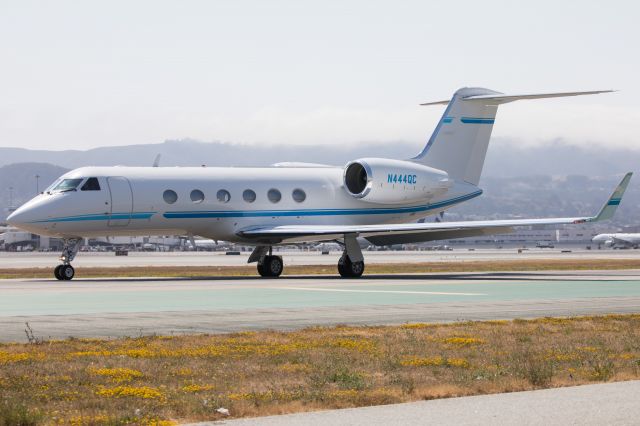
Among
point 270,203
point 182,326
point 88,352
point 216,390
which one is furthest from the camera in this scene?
point 270,203

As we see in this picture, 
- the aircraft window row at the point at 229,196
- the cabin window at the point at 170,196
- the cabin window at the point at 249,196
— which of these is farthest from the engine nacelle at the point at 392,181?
the cabin window at the point at 170,196

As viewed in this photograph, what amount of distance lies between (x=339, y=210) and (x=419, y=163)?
16.5 feet

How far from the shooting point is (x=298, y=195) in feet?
151

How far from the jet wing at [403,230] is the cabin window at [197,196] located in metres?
2.31

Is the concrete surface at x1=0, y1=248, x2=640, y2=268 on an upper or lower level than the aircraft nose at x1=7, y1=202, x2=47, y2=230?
lower

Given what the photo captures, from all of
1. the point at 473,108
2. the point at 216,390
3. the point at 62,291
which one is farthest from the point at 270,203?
the point at 216,390

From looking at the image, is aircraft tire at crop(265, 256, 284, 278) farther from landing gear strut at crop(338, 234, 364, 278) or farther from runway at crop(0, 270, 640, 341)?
runway at crop(0, 270, 640, 341)

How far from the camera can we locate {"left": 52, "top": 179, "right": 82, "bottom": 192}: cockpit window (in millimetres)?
40688

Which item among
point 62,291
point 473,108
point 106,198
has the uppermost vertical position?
point 473,108

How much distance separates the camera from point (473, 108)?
161 ft

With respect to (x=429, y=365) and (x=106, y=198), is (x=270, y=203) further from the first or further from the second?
(x=429, y=365)

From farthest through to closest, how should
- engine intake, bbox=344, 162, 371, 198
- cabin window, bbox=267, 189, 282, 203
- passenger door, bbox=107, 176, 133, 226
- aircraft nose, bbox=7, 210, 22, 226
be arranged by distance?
1. engine intake, bbox=344, 162, 371, 198
2. cabin window, bbox=267, 189, 282, 203
3. passenger door, bbox=107, 176, 133, 226
4. aircraft nose, bbox=7, 210, 22, 226

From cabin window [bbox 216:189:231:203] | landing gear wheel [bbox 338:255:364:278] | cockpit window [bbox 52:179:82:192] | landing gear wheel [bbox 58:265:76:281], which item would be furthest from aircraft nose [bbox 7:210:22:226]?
landing gear wheel [bbox 338:255:364:278]

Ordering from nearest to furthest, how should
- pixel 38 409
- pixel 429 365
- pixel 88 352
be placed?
pixel 38 409
pixel 429 365
pixel 88 352
